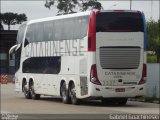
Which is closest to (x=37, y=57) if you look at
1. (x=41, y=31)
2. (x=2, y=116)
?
(x=41, y=31)

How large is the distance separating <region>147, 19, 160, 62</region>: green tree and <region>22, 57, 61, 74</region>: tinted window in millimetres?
36918

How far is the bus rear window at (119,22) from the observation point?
24.9 meters

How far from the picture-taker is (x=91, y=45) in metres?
24.7

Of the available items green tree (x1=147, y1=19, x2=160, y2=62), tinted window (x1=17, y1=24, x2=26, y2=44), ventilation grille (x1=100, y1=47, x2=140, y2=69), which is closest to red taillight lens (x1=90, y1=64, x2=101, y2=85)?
ventilation grille (x1=100, y1=47, x2=140, y2=69)

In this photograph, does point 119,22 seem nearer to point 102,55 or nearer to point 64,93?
point 102,55

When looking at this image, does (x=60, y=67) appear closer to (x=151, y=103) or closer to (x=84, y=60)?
(x=84, y=60)

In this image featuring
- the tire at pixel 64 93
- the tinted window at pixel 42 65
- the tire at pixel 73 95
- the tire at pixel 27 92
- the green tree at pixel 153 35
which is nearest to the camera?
the tire at pixel 73 95

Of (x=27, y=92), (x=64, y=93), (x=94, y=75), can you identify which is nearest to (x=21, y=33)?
(x=27, y=92)

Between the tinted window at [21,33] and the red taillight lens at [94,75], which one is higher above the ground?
the tinted window at [21,33]

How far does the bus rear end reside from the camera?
24.8 meters

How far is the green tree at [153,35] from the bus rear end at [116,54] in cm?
4181

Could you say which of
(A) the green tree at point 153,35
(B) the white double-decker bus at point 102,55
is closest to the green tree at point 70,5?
(A) the green tree at point 153,35

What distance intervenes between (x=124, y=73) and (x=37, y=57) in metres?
6.51

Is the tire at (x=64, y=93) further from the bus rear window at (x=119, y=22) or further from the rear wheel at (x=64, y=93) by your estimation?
the bus rear window at (x=119, y=22)
